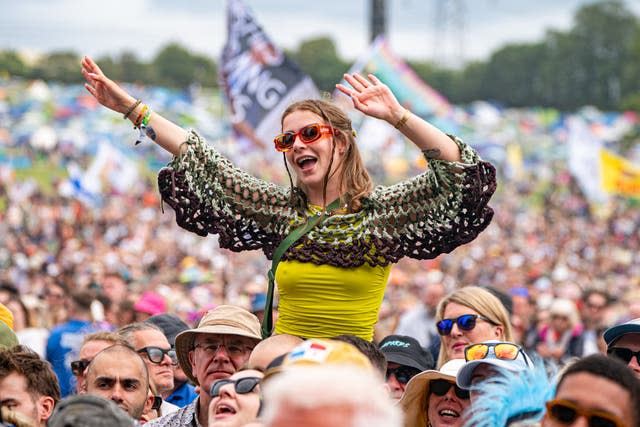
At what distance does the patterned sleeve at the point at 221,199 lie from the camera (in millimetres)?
4082

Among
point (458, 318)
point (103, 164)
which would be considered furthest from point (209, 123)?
point (458, 318)

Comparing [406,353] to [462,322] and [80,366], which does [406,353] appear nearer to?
[462,322]

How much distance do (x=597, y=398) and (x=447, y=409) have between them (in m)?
1.56

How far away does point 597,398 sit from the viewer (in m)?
2.82

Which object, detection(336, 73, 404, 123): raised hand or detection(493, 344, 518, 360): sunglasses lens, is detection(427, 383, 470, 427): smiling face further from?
detection(336, 73, 404, 123): raised hand

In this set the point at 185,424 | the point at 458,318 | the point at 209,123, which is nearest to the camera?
the point at 185,424

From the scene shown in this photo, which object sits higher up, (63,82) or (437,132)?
(63,82)

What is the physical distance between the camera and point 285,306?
3990 mm

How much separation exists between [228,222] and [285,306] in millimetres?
383

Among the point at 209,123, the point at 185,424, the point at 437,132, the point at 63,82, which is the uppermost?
the point at 63,82

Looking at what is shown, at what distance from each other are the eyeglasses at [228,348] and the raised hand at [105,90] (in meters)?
1.15

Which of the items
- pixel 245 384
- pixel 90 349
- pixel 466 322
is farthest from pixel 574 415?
pixel 90 349

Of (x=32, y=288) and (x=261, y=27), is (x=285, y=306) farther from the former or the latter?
(x=32, y=288)

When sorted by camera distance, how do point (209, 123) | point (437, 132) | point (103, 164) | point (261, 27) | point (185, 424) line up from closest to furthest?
point (437, 132) < point (185, 424) < point (261, 27) < point (103, 164) < point (209, 123)
